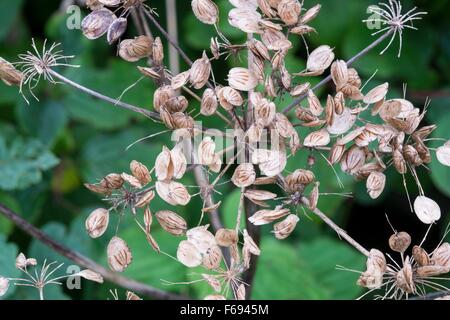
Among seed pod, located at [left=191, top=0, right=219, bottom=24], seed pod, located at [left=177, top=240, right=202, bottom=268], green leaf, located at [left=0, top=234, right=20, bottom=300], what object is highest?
seed pod, located at [left=191, top=0, right=219, bottom=24]

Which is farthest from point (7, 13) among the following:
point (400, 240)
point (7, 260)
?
point (400, 240)

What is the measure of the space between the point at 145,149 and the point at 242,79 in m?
0.58

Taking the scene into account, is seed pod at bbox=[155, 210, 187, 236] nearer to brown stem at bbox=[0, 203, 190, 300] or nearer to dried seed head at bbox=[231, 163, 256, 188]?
dried seed head at bbox=[231, 163, 256, 188]

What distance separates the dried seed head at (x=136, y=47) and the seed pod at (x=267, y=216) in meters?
0.19

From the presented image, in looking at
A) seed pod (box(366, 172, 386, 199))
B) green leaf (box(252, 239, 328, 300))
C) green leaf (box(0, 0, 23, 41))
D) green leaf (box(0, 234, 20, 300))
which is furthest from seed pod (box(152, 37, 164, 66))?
green leaf (box(0, 0, 23, 41))

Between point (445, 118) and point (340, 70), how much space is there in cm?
57

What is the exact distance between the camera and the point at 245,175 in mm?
640

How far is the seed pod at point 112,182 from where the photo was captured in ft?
2.10

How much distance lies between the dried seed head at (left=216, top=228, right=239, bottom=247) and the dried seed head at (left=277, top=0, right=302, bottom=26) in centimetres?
20

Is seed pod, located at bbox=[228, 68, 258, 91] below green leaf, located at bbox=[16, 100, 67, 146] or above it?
below

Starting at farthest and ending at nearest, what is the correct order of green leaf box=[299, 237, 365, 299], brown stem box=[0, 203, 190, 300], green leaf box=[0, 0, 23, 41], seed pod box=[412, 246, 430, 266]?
1. green leaf box=[0, 0, 23, 41]
2. green leaf box=[299, 237, 365, 299]
3. brown stem box=[0, 203, 190, 300]
4. seed pod box=[412, 246, 430, 266]

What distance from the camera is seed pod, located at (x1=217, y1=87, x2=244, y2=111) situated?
2.08 feet

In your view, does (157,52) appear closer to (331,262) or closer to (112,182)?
(112,182)
